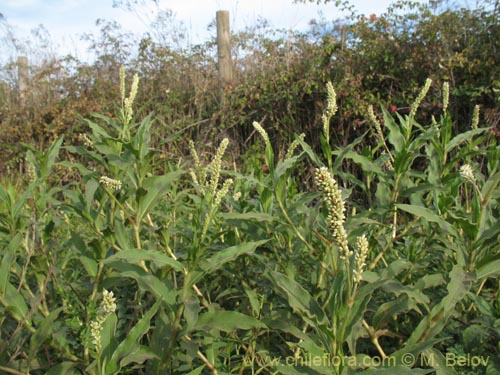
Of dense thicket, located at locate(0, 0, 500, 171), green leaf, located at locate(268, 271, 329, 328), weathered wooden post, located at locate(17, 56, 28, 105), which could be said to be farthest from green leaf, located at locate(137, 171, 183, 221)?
weathered wooden post, located at locate(17, 56, 28, 105)

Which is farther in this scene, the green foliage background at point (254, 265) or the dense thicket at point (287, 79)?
the dense thicket at point (287, 79)

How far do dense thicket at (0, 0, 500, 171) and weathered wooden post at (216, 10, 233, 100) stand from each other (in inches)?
6.2

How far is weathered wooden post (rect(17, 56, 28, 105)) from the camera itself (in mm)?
10203

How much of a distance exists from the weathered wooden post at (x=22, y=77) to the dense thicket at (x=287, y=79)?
19cm

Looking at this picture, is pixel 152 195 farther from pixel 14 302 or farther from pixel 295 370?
pixel 295 370

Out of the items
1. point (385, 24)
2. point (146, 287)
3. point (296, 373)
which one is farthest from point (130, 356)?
point (385, 24)

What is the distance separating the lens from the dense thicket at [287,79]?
628 cm

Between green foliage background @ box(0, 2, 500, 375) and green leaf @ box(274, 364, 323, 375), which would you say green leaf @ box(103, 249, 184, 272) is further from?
green leaf @ box(274, 364, 323, 375)

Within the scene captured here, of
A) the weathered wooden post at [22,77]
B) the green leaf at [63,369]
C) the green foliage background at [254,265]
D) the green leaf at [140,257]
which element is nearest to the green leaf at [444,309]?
the green foliage background at [254,265]

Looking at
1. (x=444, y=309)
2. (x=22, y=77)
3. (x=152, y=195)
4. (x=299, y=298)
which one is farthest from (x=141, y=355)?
(x=22, y=77)

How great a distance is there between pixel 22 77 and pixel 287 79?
5811mm

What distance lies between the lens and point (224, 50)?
8.77 meters

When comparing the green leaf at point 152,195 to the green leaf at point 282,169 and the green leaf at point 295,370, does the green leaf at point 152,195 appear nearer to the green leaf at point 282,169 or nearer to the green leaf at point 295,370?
the green leaf at point 282,169

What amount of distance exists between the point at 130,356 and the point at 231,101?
655 cm
